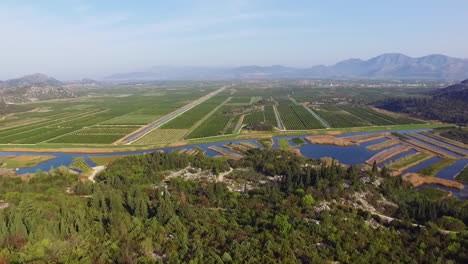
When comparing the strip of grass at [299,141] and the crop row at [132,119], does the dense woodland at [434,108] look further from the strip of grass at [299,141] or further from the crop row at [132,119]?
the crop row at [132,119]

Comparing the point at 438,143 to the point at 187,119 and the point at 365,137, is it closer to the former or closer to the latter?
the point at 365,137

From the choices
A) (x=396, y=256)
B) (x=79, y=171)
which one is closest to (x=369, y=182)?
(x=396, y=256)

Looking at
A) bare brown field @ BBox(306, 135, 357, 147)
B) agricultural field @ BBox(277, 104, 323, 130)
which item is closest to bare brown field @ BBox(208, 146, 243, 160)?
bare brown field @ BBox(306, 135, 357, 147)

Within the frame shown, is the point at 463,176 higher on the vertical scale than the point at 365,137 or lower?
lower

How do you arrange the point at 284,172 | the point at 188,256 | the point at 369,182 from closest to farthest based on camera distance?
the point at 188,256 < the point at 369,182 < the point at 284,172

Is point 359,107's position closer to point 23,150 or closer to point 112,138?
point 112,138

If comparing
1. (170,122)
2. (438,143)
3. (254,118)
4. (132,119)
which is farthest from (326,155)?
(132,119)

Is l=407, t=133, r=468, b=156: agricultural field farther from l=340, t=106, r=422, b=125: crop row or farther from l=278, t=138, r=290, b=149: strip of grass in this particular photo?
l=278, t=138, r=290, b=149: strip of grass

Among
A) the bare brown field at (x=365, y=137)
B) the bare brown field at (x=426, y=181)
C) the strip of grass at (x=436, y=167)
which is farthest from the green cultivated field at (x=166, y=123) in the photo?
the bare brown field at (x=426, y=181)
